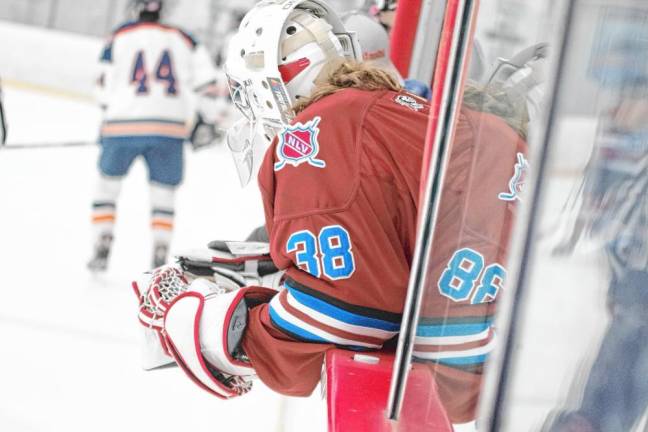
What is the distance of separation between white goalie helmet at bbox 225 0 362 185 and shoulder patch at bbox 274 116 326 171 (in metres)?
0.18

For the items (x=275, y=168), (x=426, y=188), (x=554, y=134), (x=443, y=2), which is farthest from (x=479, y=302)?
(x=443, y=2)

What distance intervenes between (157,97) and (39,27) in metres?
4.78

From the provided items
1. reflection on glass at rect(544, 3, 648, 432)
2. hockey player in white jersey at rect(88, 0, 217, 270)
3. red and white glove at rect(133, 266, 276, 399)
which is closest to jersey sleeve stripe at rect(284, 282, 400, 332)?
red and white glove at rect(133, 266, 276, 399)

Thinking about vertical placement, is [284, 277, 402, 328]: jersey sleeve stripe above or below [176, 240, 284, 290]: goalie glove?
above

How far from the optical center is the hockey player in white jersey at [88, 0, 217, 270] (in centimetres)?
346

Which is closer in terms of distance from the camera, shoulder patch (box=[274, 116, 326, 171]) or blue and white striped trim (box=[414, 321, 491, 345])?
blue and white striped trim (box=[414, 321, 491, 345])

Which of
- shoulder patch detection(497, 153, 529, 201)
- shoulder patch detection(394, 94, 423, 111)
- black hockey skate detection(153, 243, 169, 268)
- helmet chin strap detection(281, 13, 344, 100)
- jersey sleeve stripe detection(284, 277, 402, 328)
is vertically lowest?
black hockey skate detection(153, 243, 169, 268)

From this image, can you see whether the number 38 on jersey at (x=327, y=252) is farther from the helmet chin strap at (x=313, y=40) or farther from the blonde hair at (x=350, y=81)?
the helmet chin strap at (x=313, y=40)

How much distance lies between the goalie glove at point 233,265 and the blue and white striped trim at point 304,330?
0.23 m

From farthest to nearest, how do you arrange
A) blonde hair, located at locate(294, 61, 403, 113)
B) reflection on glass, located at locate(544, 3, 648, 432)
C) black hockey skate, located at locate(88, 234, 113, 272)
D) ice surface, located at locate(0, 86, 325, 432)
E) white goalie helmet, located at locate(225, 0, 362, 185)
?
black hockey skate, located at locate(88, 234, 113, 272), ice surface, located at locate(0, 86, 325, 432), white goalie helmet, located at locate(225, 0, 362, 185), blonde hair, located at locate(294, 61, 403, 113), reflection on glass, located at locate(544, 3, 648, 432)

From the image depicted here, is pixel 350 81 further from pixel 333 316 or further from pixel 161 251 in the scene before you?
pixel 161 251

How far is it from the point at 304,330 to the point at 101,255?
2.29 metres

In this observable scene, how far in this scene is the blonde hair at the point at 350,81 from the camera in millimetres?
1155

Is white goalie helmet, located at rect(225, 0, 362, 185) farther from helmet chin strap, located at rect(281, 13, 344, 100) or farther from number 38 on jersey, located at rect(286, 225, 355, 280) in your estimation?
number 38 on jersey, located at rect(286, 225, 355, 280)
